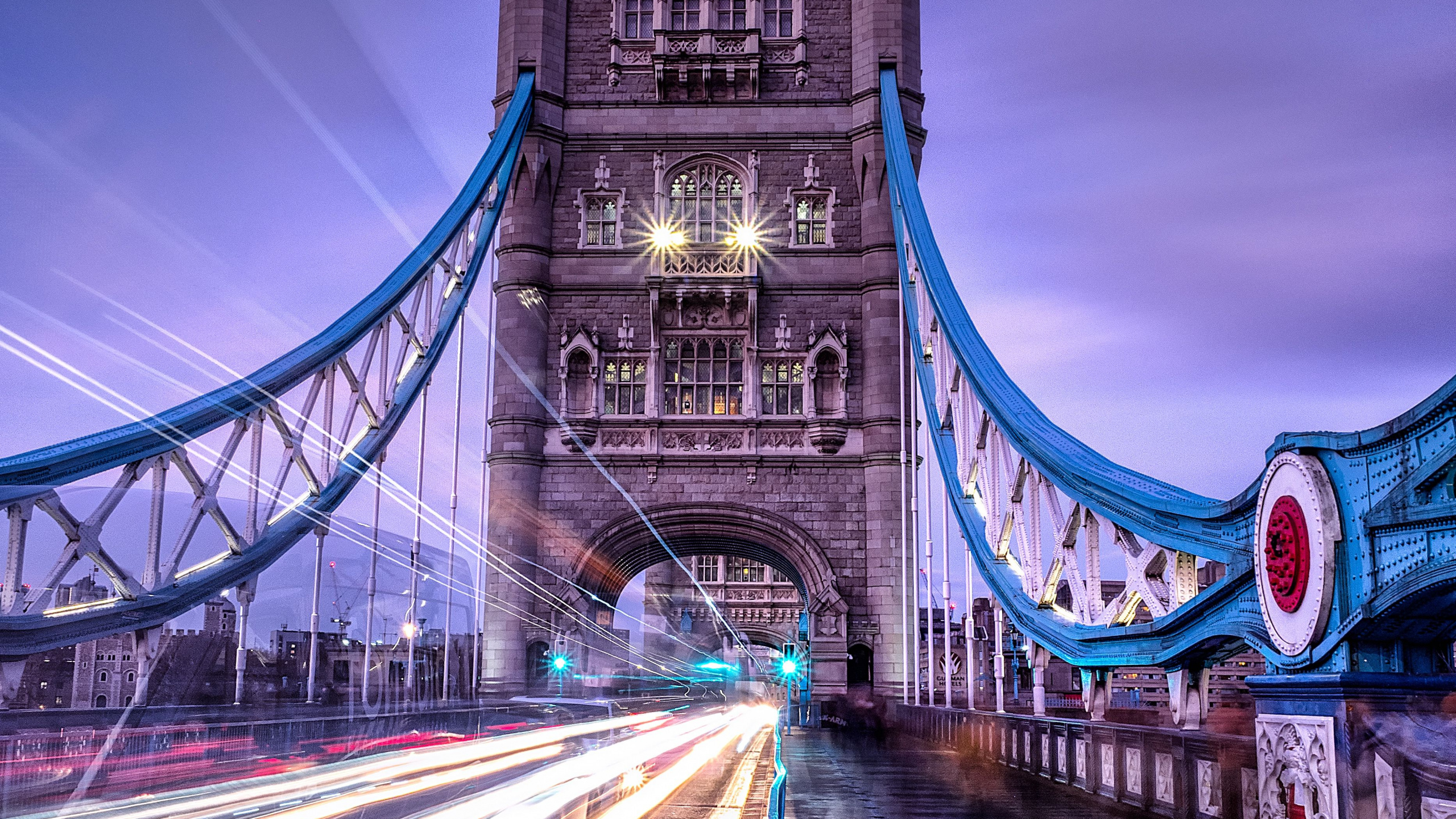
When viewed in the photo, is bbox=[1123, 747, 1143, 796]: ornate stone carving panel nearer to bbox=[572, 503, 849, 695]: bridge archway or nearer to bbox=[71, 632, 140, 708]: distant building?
bbox=[71, 632, 140, 708]: distant building

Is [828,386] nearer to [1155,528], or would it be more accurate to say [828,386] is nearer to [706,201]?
[706,201]

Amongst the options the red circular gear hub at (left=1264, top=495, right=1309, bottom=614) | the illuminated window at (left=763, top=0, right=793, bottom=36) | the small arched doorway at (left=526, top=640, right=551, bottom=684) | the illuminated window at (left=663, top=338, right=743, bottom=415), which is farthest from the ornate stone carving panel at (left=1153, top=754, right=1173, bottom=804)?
the illuminated window at (left=763, top=0, right=793, bottom=36)

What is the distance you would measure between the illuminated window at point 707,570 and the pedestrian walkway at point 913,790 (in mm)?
43872

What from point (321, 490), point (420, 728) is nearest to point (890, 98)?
point (321, 490)

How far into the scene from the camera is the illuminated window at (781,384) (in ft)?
97.2

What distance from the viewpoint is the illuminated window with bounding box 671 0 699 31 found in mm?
31250

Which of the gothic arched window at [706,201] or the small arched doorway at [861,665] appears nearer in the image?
the small arched doorway at [861,665]

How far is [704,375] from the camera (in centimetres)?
2995

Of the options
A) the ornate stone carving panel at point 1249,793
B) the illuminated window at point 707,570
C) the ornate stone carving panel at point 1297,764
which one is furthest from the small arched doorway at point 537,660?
the illuminated window at point 707,570

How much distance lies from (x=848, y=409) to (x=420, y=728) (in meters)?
14.7

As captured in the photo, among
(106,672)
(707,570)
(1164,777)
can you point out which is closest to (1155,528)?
(1164,777)

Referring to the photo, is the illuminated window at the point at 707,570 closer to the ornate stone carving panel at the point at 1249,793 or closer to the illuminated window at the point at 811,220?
the illuminated window at the point at 811,220

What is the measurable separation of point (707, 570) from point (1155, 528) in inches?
2131

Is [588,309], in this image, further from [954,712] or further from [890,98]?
[954,712]
